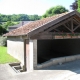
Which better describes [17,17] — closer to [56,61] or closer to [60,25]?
[60,25]

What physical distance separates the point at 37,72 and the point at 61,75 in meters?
1.95

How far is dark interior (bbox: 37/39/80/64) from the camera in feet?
59.2

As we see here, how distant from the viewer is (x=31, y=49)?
12.3 metres

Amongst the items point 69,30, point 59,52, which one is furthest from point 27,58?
point 59,52

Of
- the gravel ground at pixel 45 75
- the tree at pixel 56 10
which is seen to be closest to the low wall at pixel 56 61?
the gravel ground at pixel 45 75

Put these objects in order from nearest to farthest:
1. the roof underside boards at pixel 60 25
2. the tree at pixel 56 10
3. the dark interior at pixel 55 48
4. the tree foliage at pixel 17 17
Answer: the roof underside boards at pixel 60 25, the dark interior at pixel 55 48, the tree at pixel 56 10, the tree foliage at pixel 17 17

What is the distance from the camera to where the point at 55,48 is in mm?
21109

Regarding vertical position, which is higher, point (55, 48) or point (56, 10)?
point (56, 10)

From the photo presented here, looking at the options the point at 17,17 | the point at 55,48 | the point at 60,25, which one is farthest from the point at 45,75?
the point at 17,17

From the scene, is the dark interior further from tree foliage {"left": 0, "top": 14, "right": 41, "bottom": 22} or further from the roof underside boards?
tree foliage {"left": 0, "top": 14, "right": 41, "bottom": 22}

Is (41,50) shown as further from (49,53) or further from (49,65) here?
(49,65)

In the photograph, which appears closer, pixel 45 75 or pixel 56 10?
pixel 45 75

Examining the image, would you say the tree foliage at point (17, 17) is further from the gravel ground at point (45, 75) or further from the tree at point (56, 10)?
the gravel ground at point (45, 75)

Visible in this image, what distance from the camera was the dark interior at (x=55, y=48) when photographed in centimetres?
1805
